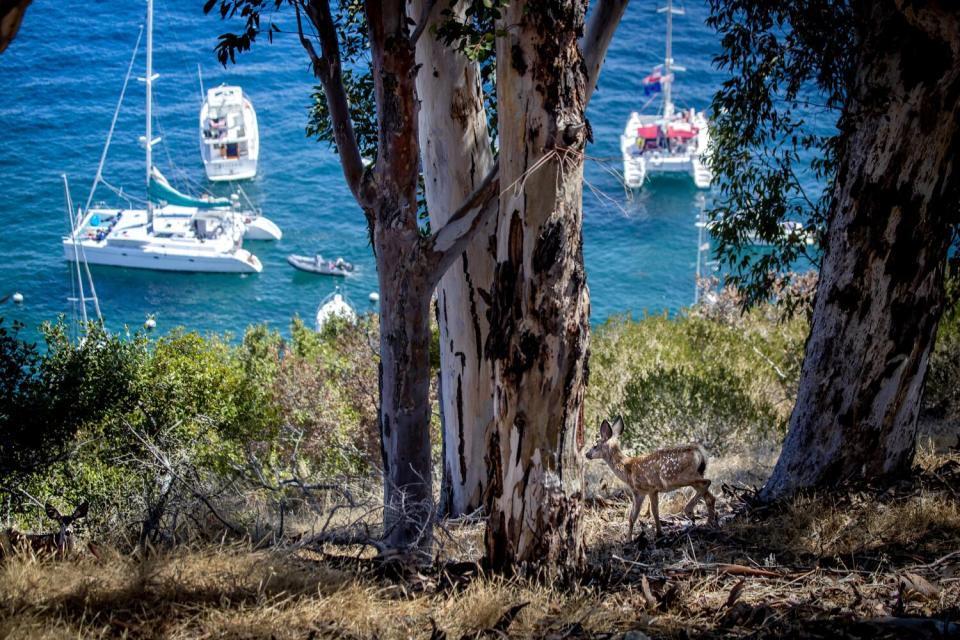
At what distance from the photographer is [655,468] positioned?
733 cm

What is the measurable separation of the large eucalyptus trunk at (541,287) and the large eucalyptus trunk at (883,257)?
3.11 m

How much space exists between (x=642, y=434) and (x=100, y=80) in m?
52.2

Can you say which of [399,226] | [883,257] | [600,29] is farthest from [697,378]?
[399,226]

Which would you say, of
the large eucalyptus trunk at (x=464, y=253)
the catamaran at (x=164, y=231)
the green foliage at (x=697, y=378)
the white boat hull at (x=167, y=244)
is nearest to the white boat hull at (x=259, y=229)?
the catamaran at (x=164, y=231)

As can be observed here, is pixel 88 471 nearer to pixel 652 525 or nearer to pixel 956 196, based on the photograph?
pixel 652 525

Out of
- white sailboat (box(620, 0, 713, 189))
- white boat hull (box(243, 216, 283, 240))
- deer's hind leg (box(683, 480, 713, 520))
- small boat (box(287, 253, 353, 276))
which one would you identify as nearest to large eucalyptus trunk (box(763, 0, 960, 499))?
deer's hind leg (box(683, 480, 713, 520))

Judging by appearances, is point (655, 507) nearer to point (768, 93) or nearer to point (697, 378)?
point (768, 93)

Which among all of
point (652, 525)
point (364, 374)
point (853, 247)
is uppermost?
point (853, 247)

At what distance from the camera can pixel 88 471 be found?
13.0 meters

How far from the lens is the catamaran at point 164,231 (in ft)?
155

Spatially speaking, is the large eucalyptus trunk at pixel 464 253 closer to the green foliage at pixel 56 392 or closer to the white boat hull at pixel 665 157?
the green foliage at pixel 56 392

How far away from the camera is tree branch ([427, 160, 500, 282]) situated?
7.50m

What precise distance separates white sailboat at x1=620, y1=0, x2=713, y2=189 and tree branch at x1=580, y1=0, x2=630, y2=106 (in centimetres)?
4444

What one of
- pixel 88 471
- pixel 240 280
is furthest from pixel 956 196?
pixel 240 280
